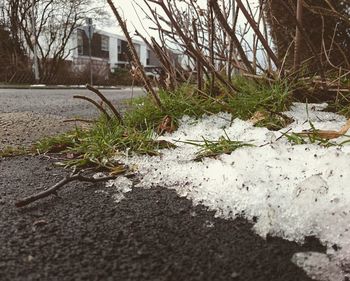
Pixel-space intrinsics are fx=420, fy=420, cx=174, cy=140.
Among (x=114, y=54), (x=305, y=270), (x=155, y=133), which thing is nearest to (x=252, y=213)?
(x=305, y=270)

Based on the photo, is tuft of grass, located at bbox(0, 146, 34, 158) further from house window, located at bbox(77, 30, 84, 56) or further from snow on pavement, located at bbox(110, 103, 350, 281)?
house window, located at bbox(77, 30, 84, 56)

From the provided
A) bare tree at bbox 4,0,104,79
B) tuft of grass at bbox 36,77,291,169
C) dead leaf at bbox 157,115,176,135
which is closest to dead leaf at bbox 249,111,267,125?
tuft of grass at bbox 36,77,291,169

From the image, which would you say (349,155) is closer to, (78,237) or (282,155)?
(282,155)

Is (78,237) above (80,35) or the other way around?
the other way around

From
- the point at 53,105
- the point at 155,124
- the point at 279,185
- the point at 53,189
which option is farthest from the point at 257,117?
the point at 53,105

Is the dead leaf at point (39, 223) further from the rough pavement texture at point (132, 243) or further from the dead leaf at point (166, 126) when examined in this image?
the dead leaf at point (166, 126)

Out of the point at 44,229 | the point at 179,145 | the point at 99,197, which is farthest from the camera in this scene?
the point at 179,145

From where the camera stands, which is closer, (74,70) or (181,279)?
(181,279)
